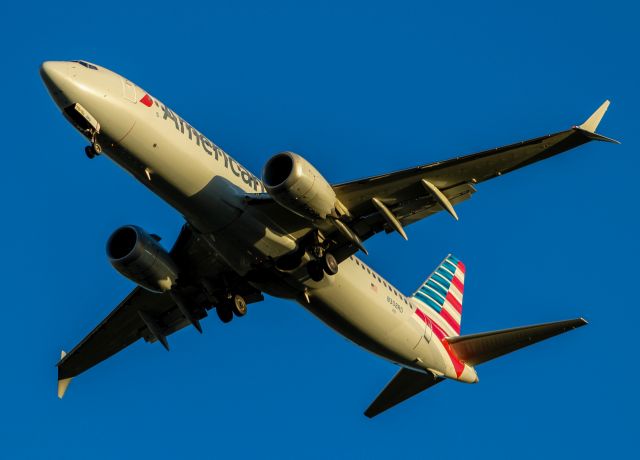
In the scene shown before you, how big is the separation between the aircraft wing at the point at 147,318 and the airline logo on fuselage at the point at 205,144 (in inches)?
157

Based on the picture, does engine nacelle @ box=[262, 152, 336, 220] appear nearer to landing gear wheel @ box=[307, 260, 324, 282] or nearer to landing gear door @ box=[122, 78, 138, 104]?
landing gear wheel @ box=[307, 260, 324, 282]

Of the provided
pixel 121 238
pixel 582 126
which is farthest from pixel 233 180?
pixel 582 126

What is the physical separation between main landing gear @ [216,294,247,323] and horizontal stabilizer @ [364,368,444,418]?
26.6 ft

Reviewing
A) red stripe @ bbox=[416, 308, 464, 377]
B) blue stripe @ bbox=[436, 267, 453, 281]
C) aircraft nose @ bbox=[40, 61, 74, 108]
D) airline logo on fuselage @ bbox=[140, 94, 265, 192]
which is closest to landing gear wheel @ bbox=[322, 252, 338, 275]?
airline logo on fuselage @ bbox=[140, 94, 265, 192]

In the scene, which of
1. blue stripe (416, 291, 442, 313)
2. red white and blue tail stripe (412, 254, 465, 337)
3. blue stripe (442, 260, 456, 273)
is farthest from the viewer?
blue stripe (442, 260, 456, 273)

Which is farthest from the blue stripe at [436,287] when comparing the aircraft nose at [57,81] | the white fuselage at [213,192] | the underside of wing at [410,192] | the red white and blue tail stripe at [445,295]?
the aircraft nose at [57,81]

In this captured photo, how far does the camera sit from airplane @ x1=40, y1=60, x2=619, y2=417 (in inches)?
1174

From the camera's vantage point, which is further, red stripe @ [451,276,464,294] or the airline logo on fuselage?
red stripe @ [451,276,464,294]

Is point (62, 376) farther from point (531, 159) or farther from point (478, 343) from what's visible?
point (531, 159)

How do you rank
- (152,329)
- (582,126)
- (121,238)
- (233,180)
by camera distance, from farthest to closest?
(152,329) → (121,238) → (233,180) → (582,126)

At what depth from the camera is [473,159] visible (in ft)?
102

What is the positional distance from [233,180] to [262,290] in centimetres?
526

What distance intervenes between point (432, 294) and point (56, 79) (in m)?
20.9

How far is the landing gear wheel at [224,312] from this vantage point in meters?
36.0
